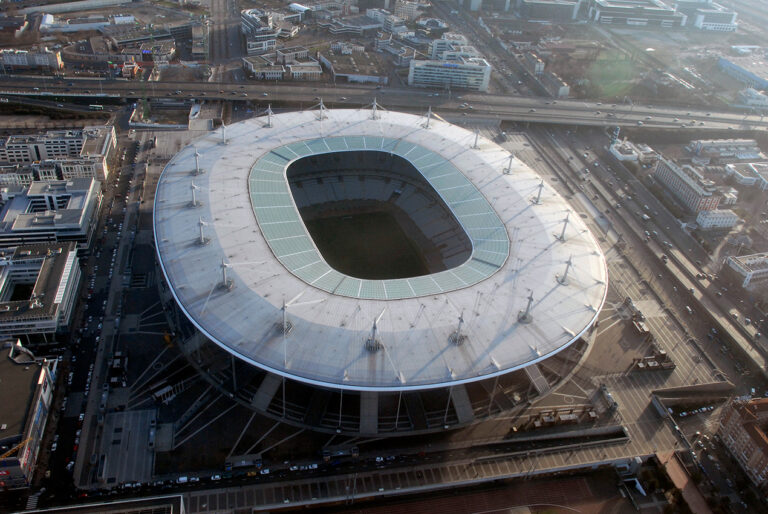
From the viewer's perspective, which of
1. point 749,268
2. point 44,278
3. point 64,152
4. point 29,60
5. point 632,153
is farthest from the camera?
point 29,60

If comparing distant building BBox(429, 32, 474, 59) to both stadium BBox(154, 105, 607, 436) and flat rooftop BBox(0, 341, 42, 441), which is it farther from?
flat rooftop BBox(0, 341, 42, 441)

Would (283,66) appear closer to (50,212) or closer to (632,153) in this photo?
(50,212)

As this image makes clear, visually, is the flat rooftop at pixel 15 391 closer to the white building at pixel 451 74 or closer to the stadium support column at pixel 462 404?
the stadium support column at pixel 462 404

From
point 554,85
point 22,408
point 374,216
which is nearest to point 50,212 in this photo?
point 22,408

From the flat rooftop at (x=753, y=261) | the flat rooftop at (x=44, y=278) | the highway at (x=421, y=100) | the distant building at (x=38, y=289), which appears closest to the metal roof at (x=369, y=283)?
the flat rooftop at (x=44, y=278)

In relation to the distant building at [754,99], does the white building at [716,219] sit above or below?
below

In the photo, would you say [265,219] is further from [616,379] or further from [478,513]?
[616,379]

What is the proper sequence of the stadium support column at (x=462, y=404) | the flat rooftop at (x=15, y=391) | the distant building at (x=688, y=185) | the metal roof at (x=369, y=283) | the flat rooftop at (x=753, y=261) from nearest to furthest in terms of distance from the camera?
the flat rooftop at (x=15, y=391)
the metal roof at (x=369, y=283)
the stadium support column at (x=462, y=404)
the flat rooftop at (x=753, y=261)
the distant building at (x=688, y=185)

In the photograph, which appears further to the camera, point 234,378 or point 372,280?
point 372,280
